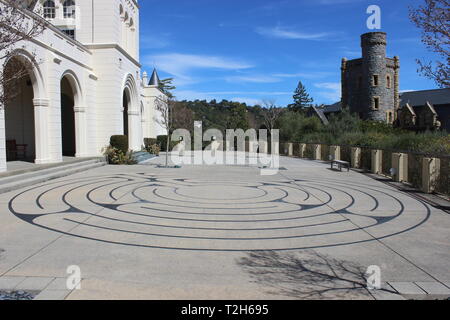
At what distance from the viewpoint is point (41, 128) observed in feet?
49.4

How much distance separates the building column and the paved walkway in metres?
8.53

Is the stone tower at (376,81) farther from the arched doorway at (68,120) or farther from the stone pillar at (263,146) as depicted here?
the arched doorway at (68,120)

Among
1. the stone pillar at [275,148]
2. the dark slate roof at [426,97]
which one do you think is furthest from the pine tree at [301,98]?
the stone pillar at [275,148]

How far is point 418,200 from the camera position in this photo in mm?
10039

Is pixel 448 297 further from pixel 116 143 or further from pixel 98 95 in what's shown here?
pixel 98 95

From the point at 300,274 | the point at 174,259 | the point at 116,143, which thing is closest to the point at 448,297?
the point at 300,274

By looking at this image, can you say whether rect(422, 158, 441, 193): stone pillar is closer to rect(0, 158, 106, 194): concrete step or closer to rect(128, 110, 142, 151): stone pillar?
rect(0, 158, 106, 194): concrete step

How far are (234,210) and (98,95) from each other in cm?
1516

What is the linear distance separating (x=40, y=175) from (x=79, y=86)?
7.48 metres

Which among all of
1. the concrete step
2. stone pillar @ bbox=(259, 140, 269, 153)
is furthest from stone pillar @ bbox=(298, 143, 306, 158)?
the concrete step

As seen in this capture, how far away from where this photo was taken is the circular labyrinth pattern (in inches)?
248

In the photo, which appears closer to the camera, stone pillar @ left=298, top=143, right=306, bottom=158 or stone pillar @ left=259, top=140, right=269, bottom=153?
stone pillar @ left=298, top=143, right=306, bottom=158

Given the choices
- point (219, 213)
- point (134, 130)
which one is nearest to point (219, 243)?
point (219, 213)

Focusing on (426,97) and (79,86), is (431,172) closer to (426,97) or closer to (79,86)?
(79,86)
